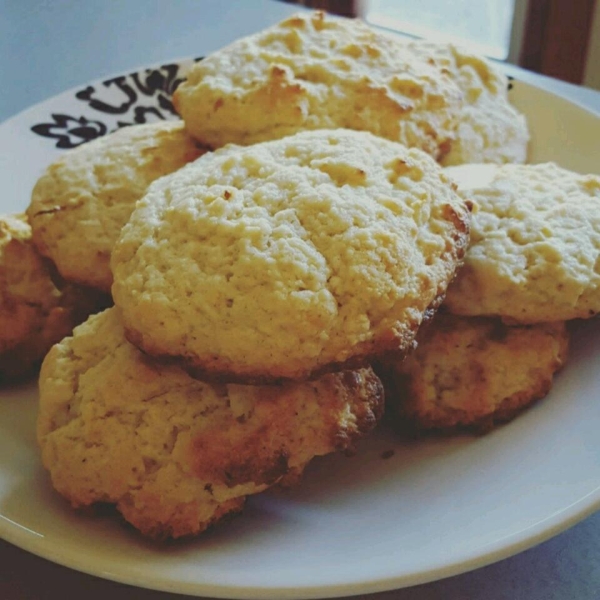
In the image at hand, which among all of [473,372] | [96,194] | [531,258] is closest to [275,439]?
[473,372]

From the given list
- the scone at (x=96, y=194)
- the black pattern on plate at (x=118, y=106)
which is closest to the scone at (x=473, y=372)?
the scone at (x=96, y=194)

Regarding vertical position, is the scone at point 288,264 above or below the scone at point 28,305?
above

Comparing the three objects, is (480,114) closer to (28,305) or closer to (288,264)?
(288,264)

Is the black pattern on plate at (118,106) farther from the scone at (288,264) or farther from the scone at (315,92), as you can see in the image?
the scone at (288,264)

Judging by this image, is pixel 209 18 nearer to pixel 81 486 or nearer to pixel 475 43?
pixel 475 43

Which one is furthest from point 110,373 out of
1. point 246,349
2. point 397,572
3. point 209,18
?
point 209,18

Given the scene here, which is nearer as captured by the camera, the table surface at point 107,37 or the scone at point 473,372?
the scone at point 473,372
